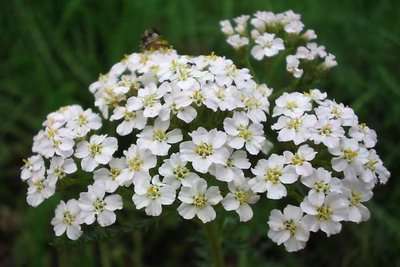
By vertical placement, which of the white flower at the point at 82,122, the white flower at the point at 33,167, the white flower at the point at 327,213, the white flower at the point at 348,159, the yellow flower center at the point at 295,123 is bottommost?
the white flower at the point at 327,213

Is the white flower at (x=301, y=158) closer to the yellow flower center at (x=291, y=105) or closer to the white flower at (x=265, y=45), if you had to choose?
the yellow flower center at (x=291, y=105)

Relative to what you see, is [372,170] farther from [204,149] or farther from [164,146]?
[164,146]

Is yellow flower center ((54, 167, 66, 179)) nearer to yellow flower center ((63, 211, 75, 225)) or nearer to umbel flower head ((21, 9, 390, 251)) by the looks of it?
umbel flower head ((21, 9, 390, 251))

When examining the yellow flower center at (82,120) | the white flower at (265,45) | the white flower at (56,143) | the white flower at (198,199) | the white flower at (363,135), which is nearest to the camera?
the white flower at (198,199)

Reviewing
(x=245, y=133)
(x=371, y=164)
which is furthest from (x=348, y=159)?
(x=245, y=133)

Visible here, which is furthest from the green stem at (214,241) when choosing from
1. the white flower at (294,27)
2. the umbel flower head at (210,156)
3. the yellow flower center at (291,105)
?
the white flower at (294,27)

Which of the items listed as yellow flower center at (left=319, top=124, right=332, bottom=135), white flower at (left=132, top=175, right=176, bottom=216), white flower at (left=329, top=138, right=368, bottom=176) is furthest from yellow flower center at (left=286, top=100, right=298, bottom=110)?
white flower at (left=132, top=175, right=176, bottom=216)

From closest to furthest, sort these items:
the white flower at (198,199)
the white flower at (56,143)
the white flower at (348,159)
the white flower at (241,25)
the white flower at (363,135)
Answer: the white flower at (198,199) < the white flower at (348,159) < the white flower at (363,135) < the white flower at (56,143) < the white flower at (241,25)
